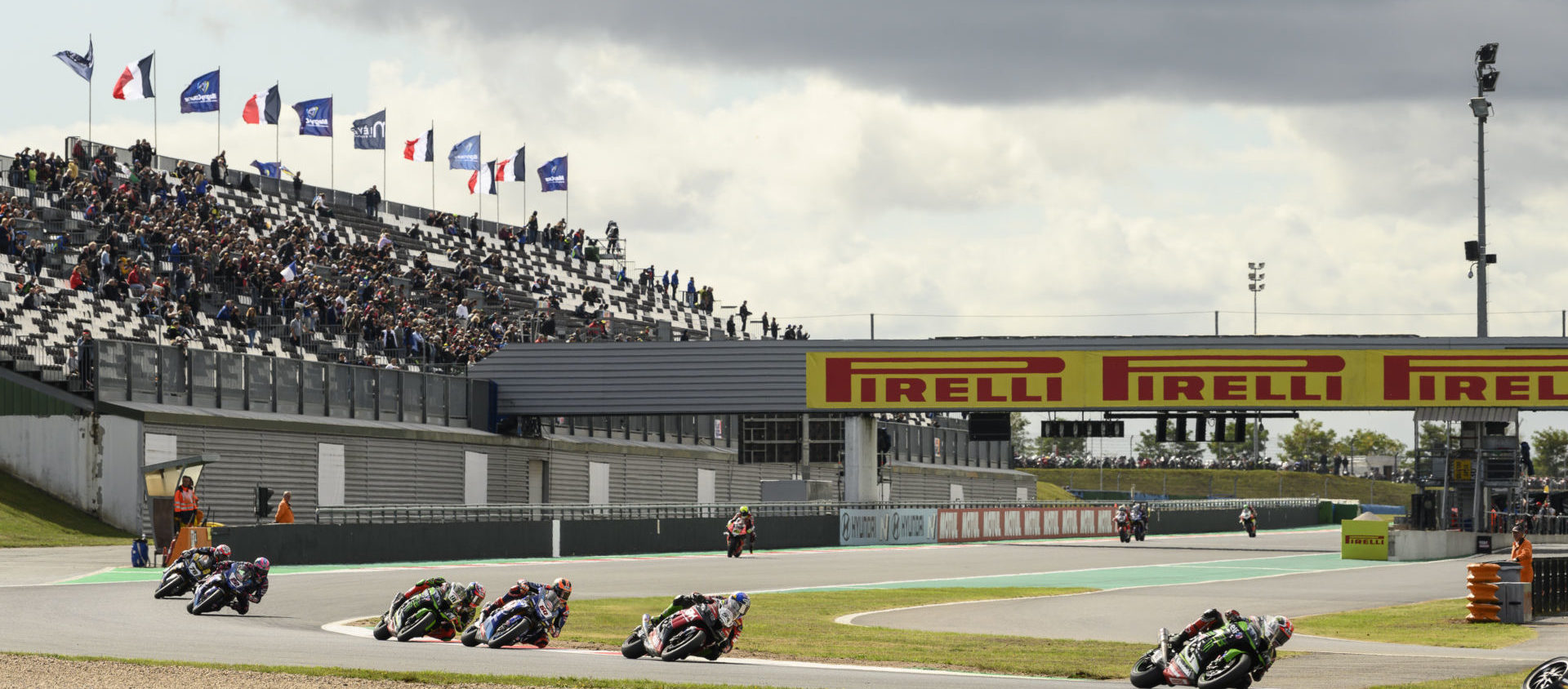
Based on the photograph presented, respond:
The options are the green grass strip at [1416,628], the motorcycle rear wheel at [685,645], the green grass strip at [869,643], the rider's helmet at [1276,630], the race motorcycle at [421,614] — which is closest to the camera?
the rider's helmet at [1276,630]

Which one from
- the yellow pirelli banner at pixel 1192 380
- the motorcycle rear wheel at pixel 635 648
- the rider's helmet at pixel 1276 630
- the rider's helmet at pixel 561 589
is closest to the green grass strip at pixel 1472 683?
the rider's helmet at pixel 1276 630

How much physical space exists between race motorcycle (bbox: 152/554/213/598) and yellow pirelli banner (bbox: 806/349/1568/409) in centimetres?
3160

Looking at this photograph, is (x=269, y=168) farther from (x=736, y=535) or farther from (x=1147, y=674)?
(x=1147, y=674)

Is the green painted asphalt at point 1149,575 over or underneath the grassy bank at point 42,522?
underneath

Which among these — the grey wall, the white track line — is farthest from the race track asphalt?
the grey wall

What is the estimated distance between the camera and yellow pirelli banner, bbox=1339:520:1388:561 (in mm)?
49062

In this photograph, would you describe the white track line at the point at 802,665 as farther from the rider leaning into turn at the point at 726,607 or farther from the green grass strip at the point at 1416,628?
the green grass strip at the point at 1416,628

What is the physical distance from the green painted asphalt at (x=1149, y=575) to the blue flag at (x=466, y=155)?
37.8 metres

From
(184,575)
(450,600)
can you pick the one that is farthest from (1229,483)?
(450,600)

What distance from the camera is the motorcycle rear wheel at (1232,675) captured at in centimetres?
1534

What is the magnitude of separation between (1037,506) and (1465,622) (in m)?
39.7

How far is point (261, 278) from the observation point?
163ft

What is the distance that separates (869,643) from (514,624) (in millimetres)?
4007

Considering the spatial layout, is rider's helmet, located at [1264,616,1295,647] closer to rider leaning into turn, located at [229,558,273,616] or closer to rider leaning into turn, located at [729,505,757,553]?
rider leaning into turn, located at [229,558,273,616]
